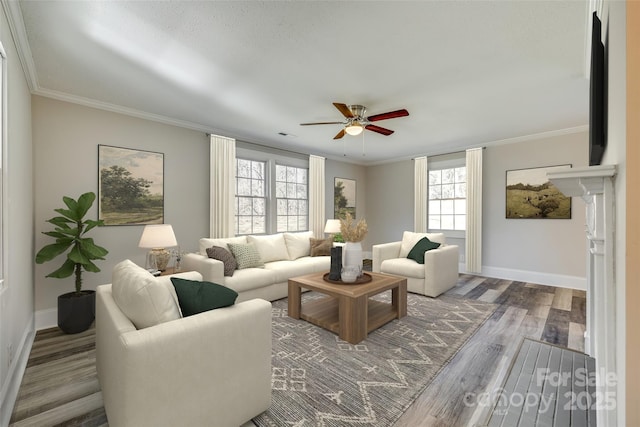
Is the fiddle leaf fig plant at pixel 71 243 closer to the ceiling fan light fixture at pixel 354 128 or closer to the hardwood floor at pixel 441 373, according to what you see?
the hardwood floor at pixel 441 373

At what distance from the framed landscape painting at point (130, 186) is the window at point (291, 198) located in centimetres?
216

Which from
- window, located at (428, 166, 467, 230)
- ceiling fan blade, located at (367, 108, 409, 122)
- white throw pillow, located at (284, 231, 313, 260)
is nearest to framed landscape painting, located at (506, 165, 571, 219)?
window, located at (428, 166, 467, 230)

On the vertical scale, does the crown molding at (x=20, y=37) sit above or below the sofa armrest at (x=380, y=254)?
above

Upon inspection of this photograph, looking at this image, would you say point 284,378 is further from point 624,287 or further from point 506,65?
point 506,65

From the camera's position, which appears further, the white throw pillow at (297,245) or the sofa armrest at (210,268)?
the white throw pillow at (297,245)

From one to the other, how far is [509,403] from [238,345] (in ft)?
5.79

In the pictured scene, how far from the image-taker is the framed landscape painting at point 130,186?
346cm

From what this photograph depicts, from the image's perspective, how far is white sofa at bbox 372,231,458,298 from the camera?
3.99 metres

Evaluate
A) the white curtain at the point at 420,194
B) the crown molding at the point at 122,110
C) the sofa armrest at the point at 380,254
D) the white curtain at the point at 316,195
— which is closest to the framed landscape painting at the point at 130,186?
the crown molding at the point at 122,110

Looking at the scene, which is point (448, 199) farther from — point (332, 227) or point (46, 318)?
point (46, 318)

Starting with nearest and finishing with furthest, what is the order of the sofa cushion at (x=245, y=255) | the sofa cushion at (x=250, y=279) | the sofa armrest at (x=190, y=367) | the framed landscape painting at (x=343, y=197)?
the sofa armrest at (x=190, y=367), the sofa cushion at (x=250, y=279), the sofa cushion at (x=245, y=255), the framed landscape painting at (x=343, y=197)

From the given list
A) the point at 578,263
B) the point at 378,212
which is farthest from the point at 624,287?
the point at 378,212

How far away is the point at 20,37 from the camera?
2.08 metres

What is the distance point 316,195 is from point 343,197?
3.41 feet
